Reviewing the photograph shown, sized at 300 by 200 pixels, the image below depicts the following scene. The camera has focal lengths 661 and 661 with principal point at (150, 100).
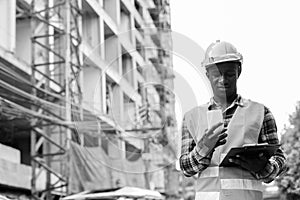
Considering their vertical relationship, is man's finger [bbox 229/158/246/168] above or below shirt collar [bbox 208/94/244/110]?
below

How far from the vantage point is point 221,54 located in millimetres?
1823

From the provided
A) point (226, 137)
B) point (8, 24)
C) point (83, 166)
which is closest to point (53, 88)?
point (83, 166)

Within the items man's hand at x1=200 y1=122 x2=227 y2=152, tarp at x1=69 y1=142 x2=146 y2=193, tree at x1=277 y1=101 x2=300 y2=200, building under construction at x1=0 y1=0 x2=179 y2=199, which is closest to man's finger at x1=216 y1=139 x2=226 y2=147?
man's hand at x1=200 y1=122 x2=227 y2=152

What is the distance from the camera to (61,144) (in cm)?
1391

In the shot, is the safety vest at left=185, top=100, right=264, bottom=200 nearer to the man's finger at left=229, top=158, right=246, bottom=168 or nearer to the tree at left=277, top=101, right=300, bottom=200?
the man's finger at left=229, top=158, right=246, bottom=168

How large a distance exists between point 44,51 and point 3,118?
9.10 feet

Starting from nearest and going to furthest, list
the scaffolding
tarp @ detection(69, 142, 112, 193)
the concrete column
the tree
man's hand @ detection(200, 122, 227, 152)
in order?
man's hand @ detection(200, 122, 227, 152) → the concrete column → the scaffolding → tarp @ detection(69, 142, 112, 193) → the tree

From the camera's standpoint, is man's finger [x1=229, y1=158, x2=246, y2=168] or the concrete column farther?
the concrete column

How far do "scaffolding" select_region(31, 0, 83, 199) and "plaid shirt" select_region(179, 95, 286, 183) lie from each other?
1078cm

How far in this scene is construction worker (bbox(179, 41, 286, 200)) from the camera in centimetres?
174

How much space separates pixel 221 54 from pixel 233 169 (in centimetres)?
32

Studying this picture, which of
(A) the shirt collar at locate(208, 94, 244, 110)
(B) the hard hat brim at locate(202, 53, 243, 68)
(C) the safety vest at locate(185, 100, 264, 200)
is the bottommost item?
(C) the safety vest at locate(185, 100, 264, 200)

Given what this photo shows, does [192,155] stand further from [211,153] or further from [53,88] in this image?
[53,88]

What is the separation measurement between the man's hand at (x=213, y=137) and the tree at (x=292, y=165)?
12.0 metres
